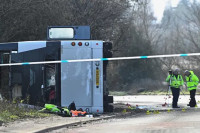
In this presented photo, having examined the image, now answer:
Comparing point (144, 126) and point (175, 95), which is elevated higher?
point (175, 95)

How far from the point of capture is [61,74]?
14.7 metres

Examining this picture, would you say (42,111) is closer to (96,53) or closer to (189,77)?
(96,53)

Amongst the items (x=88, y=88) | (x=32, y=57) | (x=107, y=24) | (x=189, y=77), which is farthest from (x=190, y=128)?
(x=107, y=24)

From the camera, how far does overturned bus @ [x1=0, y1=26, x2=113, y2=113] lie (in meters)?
14.7

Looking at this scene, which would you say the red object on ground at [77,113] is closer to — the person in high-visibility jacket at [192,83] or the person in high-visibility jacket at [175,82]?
the person in high-visibility jacket at [175,82]

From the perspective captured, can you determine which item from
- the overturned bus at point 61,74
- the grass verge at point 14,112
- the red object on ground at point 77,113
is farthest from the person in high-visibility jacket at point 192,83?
the grass verge at point 14,112

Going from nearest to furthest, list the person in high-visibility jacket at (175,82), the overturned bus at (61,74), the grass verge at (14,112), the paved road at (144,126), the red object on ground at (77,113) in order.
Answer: the paved road at (144,126), the grass verge at (14,112), the red object on ground at (77,113), the overturned bus at (61,74), the person in high-visibility jacket at (175,82)

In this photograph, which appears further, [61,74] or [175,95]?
[175,95]

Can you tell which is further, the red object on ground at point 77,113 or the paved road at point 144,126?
the red object on ground at point 77,113

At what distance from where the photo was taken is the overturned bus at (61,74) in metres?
14.7

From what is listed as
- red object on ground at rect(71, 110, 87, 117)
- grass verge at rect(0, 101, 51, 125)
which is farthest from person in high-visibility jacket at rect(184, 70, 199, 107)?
grass verge at rect(0, 101, 51, 125)

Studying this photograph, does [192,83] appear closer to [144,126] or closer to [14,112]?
[144,126]

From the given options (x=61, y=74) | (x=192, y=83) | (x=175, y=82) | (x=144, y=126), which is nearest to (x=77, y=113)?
(x=61, y=74)

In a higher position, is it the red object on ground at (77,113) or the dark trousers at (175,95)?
the dark trousers at (175,95)
